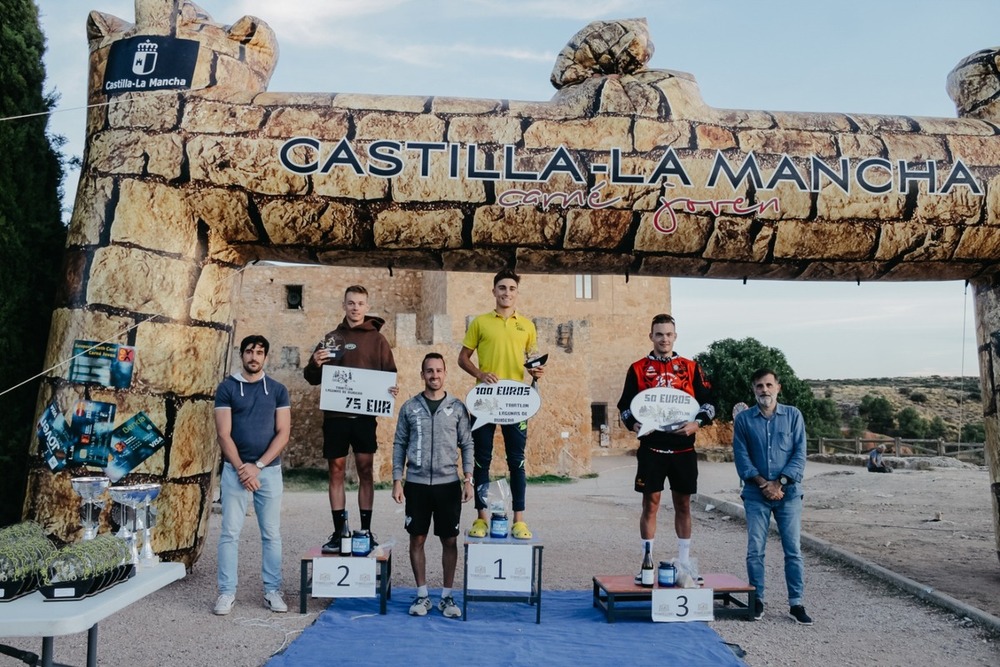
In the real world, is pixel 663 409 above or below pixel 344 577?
above

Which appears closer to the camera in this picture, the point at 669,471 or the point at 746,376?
the point at 669,471

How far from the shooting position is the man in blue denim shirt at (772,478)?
16.8 ft

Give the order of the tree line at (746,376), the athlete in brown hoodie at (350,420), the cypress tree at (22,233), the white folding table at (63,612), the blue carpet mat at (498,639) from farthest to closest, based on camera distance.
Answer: the tree line at (746,376) < the athlete in brown hoodie at (350,420) < the cypress tree at (22,233) < the blue carpet mat at (498,639) < the white folding table at (63,612)

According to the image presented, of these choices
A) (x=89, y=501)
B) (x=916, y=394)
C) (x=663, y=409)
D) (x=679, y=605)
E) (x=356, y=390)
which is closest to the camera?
(x=89, y=501)

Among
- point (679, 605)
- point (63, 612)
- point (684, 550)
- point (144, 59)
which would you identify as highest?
point (144, 59)

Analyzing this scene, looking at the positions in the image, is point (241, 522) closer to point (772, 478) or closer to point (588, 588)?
point (588, 588)

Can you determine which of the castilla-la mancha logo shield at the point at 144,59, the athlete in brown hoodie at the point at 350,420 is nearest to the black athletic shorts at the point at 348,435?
the athlete in brown hoodie at the point at 350,420

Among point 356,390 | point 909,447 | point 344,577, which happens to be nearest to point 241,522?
point 344,577

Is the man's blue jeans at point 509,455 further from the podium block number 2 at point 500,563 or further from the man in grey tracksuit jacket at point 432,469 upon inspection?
the podium block number 2 at point 500,563

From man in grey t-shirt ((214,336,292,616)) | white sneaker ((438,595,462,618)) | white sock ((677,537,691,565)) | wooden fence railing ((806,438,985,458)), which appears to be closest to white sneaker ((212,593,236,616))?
man in grey t-shirt ((214,336,292,616))

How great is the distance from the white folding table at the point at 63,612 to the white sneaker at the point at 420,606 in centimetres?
207

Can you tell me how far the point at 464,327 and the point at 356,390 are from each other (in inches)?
655

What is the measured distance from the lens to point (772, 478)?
5.19 meters

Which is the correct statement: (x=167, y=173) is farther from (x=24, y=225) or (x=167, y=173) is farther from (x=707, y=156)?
(x=707, y=156)
